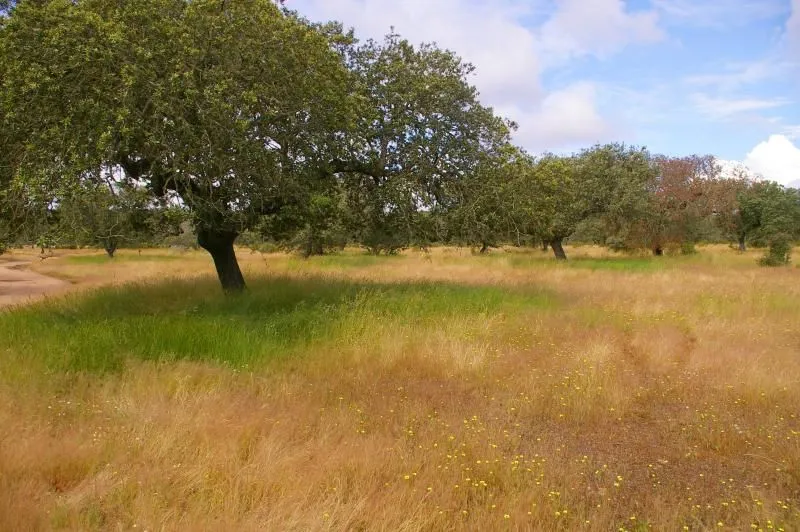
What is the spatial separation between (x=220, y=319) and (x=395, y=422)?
18.7 feet

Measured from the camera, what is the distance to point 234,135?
907cm

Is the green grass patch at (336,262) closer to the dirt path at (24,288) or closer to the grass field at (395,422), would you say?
the dirt path at (24,288)

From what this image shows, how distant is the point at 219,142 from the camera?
9.16 metres

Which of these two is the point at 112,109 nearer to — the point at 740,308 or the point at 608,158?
the point at 740,308

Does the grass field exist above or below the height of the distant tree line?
below

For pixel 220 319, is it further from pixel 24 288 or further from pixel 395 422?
pixel 24 288

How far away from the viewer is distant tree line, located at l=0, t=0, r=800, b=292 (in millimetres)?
8406

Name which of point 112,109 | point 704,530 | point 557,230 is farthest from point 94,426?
point 557,230

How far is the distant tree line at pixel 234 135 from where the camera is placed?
8406 millimetres

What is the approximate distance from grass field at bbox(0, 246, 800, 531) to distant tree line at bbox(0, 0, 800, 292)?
2.48m

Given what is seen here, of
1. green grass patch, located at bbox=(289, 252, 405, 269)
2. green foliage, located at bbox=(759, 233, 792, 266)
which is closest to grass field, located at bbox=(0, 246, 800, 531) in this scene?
green grass patch, located at bbox=(289, 252, 405, 269)

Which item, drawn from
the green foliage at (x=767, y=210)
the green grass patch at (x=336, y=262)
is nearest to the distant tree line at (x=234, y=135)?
the green grass patch at (x=336, y=262)

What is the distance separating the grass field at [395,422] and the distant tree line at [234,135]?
2.48 m

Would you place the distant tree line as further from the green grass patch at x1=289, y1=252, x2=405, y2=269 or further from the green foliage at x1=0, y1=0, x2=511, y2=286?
the green grass patch at x1=289, y1=252, x2=405, y2=269
